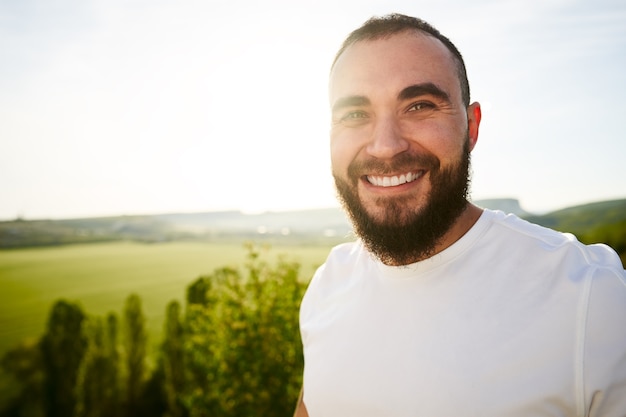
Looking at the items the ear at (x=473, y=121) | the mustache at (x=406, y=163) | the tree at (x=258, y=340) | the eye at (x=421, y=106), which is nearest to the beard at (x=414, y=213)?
the mustache at (x=406, y=163)

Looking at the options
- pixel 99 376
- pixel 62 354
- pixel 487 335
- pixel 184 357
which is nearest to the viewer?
pixel 487 335

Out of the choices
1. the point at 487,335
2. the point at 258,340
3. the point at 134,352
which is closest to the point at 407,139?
the point at 487,335

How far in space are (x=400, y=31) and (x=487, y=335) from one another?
154cm

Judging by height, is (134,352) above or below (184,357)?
above

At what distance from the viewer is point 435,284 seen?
1866 mm

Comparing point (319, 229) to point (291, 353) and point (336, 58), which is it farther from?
point (336, 58)

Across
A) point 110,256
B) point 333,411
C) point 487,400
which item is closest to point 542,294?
point 487,400

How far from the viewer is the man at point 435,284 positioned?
4.96ft

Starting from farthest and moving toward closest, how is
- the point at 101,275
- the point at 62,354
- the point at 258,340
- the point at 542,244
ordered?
1. the point at 101,275
2. the point at 62,354
3. the point at 258,340
4. the point at 542,244

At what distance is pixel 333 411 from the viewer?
6.42ft

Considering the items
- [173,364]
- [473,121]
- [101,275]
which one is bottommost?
[101,275]

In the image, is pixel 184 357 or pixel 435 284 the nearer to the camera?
pixel 435 284

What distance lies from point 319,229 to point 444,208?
5526 cm

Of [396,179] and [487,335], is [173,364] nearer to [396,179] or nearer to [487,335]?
[396,179]
